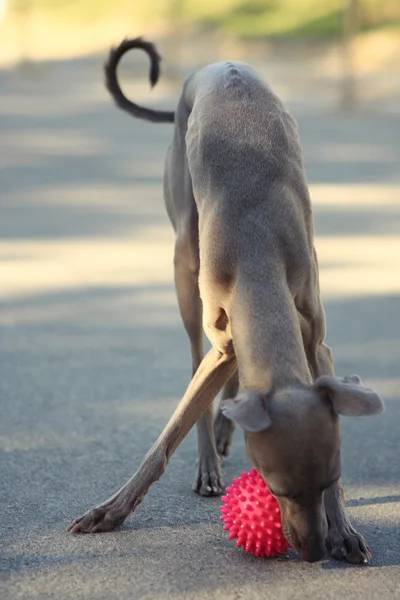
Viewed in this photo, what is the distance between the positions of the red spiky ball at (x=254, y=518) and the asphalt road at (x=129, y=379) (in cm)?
6

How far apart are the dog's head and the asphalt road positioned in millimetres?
414

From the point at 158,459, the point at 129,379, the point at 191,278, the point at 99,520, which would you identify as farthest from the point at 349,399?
the point at 129,379

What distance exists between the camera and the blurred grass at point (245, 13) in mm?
26797

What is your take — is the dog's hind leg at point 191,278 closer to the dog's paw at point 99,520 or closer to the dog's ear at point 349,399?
the dog's paw at point 99,520

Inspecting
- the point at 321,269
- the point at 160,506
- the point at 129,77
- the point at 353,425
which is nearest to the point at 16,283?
the point at 321,269

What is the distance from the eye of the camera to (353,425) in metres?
5.49

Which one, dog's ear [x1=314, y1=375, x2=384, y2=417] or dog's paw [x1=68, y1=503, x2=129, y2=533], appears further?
dog's paw [x1=68, y1=503, x2=129, y2=533]

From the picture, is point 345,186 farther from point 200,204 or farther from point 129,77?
point 129,77

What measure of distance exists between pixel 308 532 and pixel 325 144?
11938 millimetres

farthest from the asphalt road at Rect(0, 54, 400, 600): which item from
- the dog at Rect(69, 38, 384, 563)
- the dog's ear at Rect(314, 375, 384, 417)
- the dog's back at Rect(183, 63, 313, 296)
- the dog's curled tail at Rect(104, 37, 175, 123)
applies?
the dog's curled tail at Rect(104, 37, 175, 123)

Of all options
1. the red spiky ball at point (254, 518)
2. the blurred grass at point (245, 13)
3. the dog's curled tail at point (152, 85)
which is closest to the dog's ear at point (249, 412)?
the red spiky ball at point (254, 518)

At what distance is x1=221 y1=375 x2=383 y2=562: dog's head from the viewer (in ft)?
11.3

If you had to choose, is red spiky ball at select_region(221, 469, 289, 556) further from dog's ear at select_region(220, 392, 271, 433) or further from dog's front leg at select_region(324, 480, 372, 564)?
dog's ear at select_region(220, 392, 271, 433)

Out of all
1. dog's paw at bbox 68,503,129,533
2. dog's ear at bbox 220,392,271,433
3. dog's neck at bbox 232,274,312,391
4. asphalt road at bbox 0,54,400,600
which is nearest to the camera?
dog's ear at bbox 220,392,271,433
